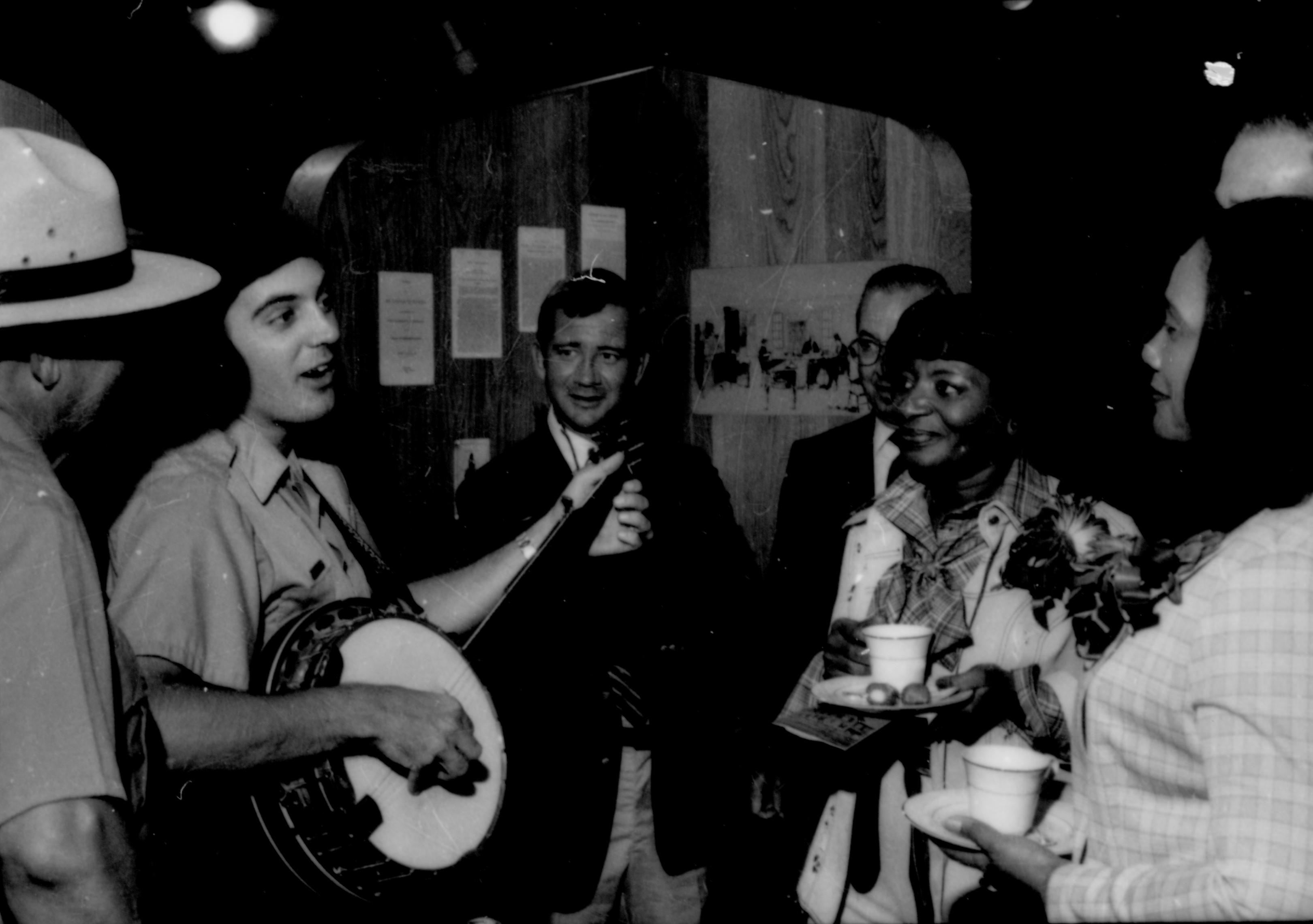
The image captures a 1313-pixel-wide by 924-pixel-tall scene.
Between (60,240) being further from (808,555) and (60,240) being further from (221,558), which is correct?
(808,555)

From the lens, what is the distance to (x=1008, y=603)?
2.26m

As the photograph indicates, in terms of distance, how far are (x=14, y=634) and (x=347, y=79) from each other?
5.87 ft

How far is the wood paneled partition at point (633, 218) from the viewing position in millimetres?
3275

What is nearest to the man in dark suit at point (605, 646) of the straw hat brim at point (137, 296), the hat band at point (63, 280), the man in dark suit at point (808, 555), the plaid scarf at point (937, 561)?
the man in dark suit at point (808, 555)

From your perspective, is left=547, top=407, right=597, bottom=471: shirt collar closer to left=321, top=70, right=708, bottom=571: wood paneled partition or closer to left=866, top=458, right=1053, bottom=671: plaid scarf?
left=321, top=70, right=708, bottom=571: wood paneled partition

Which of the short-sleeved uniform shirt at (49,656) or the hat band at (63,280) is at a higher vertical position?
the hat band at (63,280)

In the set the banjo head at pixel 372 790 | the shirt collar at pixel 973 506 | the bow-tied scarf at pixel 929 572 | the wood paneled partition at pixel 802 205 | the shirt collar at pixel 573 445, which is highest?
the wood paneled partition at pixel 802 205

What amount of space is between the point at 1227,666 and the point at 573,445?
205 centimetres

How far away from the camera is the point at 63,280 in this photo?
155 centimetres

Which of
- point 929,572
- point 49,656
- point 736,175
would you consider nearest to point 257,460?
point 49,656

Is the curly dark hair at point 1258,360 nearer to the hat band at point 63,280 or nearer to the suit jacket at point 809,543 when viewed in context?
the suit jacket at point 809,543

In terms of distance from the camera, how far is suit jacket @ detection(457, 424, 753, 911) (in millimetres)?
2701

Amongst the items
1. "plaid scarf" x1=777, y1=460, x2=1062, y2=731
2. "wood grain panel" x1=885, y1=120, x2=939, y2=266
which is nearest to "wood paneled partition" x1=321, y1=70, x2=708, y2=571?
"wood grain panel" x1=885, y1=120, x2=939, y2=266

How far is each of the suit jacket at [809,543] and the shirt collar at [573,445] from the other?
0.62m
